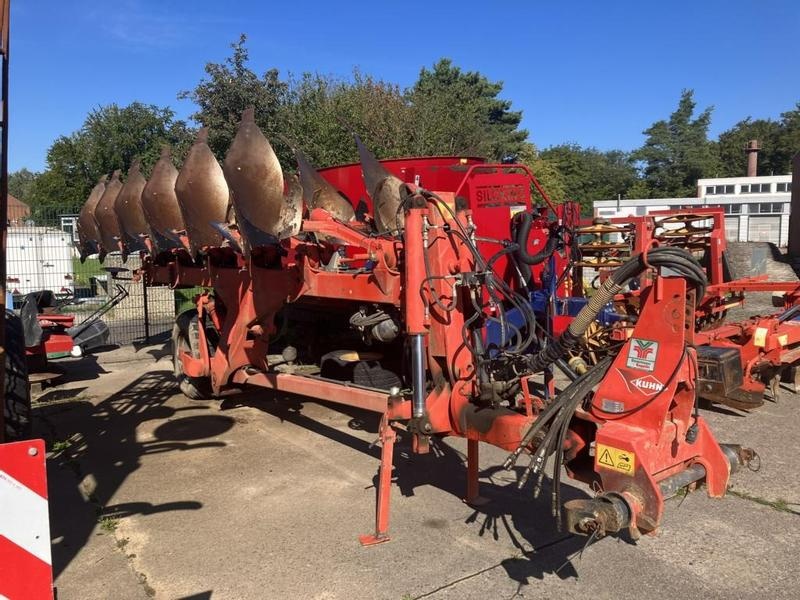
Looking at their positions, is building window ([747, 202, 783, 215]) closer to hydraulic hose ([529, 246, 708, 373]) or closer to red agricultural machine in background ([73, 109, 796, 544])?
red agricultural machine in background ([73, 109, 796, 544])

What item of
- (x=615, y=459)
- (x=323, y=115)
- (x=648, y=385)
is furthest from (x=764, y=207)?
(x=615, y=459)

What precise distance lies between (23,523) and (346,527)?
2.20 metres

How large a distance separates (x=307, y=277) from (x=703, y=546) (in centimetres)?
302

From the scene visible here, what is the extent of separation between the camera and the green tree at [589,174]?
61.5 meters

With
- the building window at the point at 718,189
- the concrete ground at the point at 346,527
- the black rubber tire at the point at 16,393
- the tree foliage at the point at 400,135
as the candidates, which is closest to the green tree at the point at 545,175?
the tree foliage at the point at 400,135

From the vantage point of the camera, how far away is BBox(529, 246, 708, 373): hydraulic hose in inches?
113

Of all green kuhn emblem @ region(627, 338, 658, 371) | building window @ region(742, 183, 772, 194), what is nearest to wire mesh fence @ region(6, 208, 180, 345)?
green kuhn emblem @ region(627, 338, 658, 371)

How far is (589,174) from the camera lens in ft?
232

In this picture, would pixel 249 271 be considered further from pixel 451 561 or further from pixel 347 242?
pixel 451 561

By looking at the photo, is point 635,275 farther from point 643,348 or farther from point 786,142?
point 786,142

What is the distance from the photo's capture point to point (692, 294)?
289cm

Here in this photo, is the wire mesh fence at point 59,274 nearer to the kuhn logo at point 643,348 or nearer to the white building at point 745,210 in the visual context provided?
the kuhn logo at point 643,348

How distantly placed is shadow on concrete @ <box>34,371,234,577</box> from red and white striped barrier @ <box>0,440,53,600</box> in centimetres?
158

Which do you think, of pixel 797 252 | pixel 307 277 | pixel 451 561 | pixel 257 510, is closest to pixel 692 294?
pixel 451 561
